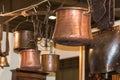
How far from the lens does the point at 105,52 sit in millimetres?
1806

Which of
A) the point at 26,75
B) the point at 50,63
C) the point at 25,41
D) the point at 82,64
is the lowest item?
the point at 26,75

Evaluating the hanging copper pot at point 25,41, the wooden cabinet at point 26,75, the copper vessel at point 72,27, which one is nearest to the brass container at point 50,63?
the hanging copper pot at point 25,41

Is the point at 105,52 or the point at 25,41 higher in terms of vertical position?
the point at 25,41

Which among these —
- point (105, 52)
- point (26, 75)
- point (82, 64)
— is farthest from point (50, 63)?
point (82, 64)

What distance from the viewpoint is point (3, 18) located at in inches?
263

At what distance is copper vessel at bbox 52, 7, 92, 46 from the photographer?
6.44 feet

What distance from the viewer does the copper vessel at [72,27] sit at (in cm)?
196

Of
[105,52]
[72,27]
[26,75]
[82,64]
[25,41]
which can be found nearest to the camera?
[105,52]

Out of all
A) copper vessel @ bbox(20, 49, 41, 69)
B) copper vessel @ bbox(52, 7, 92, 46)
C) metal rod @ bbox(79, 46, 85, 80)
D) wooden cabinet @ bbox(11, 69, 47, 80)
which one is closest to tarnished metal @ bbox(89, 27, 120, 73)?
copper vessel @ bbox(52, 7, 92, 46)

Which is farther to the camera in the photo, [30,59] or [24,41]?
[24,41]

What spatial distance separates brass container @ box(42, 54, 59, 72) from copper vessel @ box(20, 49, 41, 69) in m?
0.42

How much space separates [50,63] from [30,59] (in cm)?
56

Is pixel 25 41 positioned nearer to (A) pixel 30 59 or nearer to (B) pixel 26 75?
(A) pixel 30 59

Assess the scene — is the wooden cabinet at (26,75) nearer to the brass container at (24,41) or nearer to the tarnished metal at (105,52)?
the brass container at (24,41)
